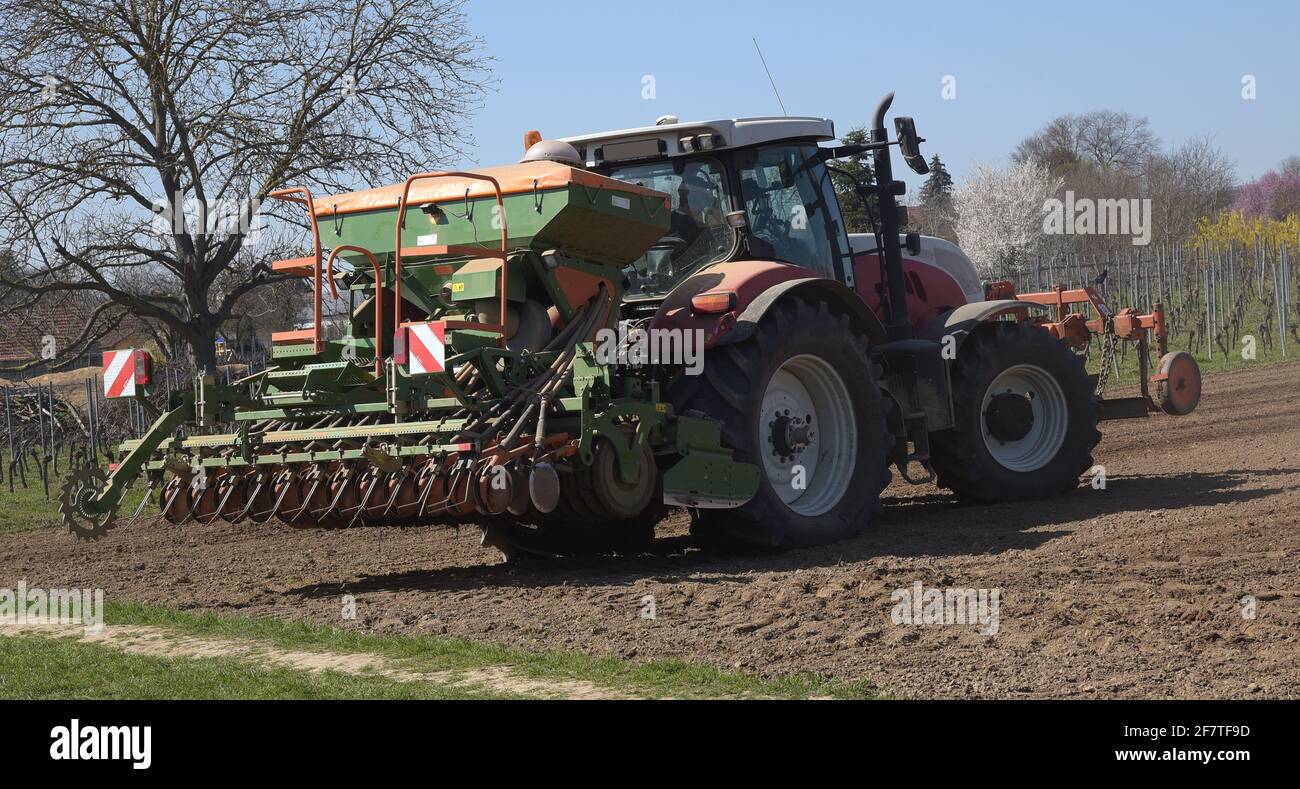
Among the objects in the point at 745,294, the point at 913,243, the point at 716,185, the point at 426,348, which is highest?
the point at 716,185

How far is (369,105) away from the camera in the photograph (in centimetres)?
1709

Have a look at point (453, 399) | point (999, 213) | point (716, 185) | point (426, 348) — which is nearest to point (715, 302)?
point (716, 185)

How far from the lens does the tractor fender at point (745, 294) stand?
8.27 metres

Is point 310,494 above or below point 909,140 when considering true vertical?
below

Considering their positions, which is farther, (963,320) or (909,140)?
(963,320)

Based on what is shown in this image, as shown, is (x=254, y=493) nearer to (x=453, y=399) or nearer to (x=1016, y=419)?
(x=453, y=399)

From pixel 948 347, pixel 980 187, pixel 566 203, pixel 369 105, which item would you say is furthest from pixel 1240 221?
pixel 566 203

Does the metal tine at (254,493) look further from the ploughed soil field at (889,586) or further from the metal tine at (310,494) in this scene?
the ploughed soil field at (889,586)

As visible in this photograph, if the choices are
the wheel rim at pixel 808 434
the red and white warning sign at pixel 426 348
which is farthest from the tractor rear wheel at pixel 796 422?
the red and white warning sign at pixel 426 348

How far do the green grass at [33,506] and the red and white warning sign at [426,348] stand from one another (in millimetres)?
4959

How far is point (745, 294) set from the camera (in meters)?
8.53

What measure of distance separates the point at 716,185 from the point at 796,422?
165 cm
